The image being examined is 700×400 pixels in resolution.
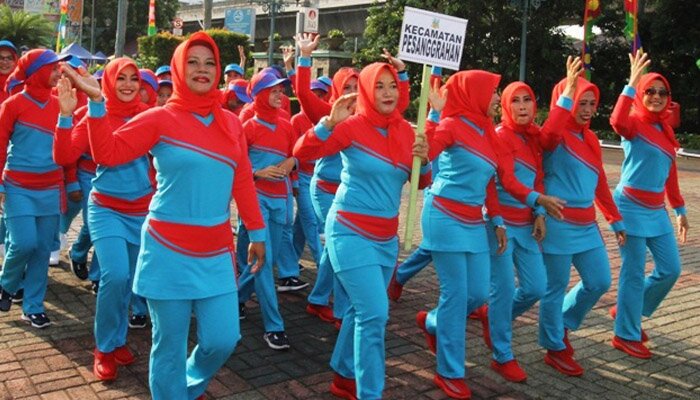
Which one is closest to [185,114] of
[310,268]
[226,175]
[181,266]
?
[226,175]

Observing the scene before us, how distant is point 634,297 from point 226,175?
3.68 m

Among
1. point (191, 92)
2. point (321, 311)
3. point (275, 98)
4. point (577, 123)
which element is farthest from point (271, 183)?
point (577, 123)

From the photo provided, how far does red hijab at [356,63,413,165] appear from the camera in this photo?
181 inches

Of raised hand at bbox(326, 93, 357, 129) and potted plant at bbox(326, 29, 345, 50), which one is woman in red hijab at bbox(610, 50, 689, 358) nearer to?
raised hand at bbox(326, 93, 357, 129)

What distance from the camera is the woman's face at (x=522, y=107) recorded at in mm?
5457

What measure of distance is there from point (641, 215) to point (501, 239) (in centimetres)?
146

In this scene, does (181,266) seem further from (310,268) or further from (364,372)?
(310,268)

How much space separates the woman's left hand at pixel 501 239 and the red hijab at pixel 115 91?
2781 millimetres

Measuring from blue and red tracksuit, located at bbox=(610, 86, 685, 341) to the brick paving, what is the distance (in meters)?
0.39

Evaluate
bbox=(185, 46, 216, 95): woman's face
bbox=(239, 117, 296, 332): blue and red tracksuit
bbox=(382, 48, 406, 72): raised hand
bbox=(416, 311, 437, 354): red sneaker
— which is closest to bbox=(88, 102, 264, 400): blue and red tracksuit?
bbox=(185, 46, 216, 95): woman's face

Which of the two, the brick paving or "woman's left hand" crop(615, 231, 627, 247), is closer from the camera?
the brick paving

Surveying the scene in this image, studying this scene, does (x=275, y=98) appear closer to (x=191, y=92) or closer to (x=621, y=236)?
(x=191, y=92)

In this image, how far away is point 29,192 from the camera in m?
6.03

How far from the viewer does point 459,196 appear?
5.02 meters
